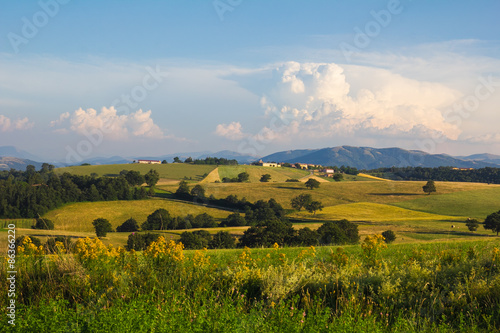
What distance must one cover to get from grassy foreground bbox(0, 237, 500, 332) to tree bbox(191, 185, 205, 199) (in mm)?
86614

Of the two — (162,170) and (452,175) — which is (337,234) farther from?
(452,175)

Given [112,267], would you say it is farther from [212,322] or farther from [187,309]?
[212,322]

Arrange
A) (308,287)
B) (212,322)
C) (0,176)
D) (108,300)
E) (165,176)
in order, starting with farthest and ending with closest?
(0,176) → (165,176) → (308,287) → (108,300) → (212,322)

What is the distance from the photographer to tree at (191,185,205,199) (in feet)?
316

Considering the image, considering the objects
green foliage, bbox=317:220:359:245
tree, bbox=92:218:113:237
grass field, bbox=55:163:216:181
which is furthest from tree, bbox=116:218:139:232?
grass field, bbox=55:163:216:181

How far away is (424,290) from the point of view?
27.1 feet

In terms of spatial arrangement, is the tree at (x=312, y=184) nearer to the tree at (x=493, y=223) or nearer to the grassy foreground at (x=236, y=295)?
the tree at (x=493, y=223)

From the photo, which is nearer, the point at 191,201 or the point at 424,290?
the point at 424,290

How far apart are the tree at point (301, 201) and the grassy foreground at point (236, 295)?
241 ft

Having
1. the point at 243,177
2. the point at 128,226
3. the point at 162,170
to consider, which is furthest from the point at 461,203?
the point at 162,170

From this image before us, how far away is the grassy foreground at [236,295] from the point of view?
6.41 meters

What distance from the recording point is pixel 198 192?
97.5 metres

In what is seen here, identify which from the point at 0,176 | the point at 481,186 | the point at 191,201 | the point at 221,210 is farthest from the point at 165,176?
the point at 481,186

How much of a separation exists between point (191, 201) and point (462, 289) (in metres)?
87.8
